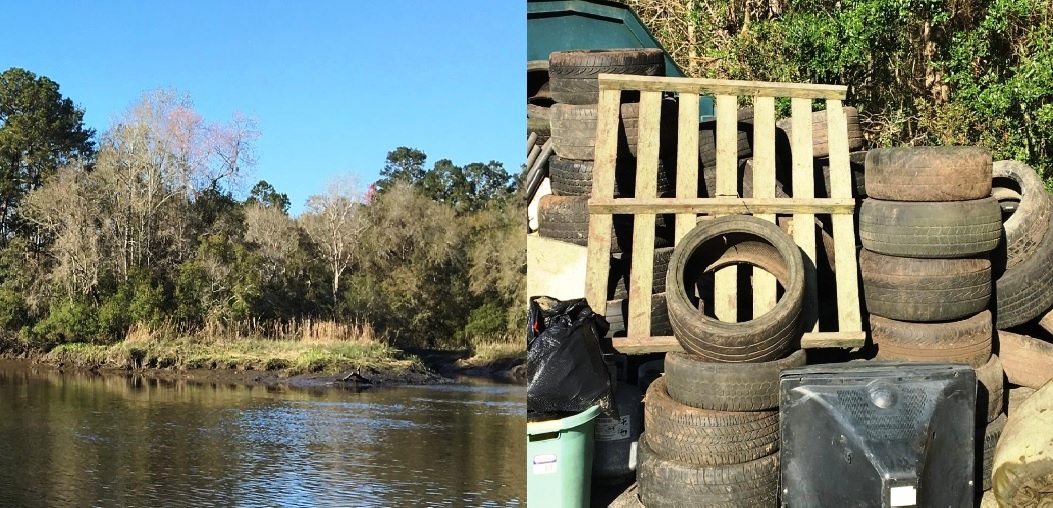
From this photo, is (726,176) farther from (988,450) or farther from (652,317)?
(988,450)

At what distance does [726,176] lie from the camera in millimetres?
3105

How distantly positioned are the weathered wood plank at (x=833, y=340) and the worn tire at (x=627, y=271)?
51cm

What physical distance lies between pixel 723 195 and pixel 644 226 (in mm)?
318

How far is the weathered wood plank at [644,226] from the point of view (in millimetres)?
2932

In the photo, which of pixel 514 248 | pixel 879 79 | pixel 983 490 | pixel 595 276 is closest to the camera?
pixel 983 490

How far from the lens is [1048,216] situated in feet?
10.2

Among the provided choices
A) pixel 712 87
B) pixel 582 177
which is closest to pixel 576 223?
pixel 582 177

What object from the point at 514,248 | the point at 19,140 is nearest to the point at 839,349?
the point at 514,248

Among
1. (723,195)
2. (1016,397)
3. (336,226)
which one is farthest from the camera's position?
(336,226)

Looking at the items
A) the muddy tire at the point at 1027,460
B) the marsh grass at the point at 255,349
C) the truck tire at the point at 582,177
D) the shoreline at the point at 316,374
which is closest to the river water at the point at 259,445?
the shoreline at the point at 316,374

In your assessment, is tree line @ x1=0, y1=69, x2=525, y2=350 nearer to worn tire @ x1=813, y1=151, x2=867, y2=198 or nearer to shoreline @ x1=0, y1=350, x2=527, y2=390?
shoreline @ x1=0, y1=350, x2=527, y2=390

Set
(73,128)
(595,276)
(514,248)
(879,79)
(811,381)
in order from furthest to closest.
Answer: (73,128)
(514,248)
(879,79)
(595,276)
(811,381)

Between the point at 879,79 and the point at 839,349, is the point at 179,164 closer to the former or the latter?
the point at 879,79

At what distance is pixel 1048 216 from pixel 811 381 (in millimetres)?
1333
